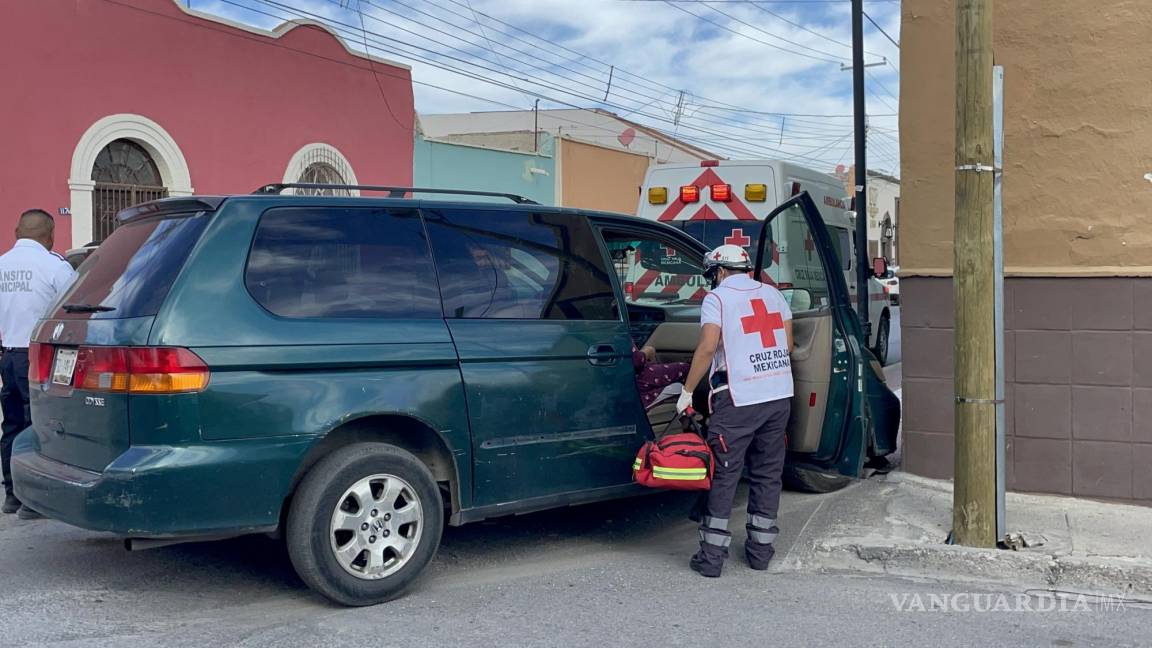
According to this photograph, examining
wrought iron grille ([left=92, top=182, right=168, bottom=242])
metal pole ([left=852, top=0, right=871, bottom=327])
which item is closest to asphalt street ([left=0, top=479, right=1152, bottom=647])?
metal pole ([left=852, top=0, right=871, bottom=327])

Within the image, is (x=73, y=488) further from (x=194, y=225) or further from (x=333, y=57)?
(x=333, y=57)

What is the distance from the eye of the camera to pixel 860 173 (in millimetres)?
12312

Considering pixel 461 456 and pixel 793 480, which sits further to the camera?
pixel 793 480

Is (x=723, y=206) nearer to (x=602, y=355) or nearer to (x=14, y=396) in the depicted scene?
(x=602, y=355)

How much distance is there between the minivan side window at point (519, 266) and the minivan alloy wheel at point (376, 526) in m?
0.87

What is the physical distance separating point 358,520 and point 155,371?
1068 millimetres

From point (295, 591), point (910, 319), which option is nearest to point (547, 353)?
point (295, 591)

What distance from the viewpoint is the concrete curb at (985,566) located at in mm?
5016

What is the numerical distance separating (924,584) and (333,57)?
651 inches

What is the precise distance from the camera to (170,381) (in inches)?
167

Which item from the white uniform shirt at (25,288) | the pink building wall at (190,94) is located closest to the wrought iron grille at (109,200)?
the pink building wall at (190,94)

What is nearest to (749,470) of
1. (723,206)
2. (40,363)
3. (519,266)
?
(519,266)

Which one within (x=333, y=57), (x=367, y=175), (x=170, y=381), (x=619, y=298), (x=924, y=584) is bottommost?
(x=924, y=584)

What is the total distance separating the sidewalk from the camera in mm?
5086
